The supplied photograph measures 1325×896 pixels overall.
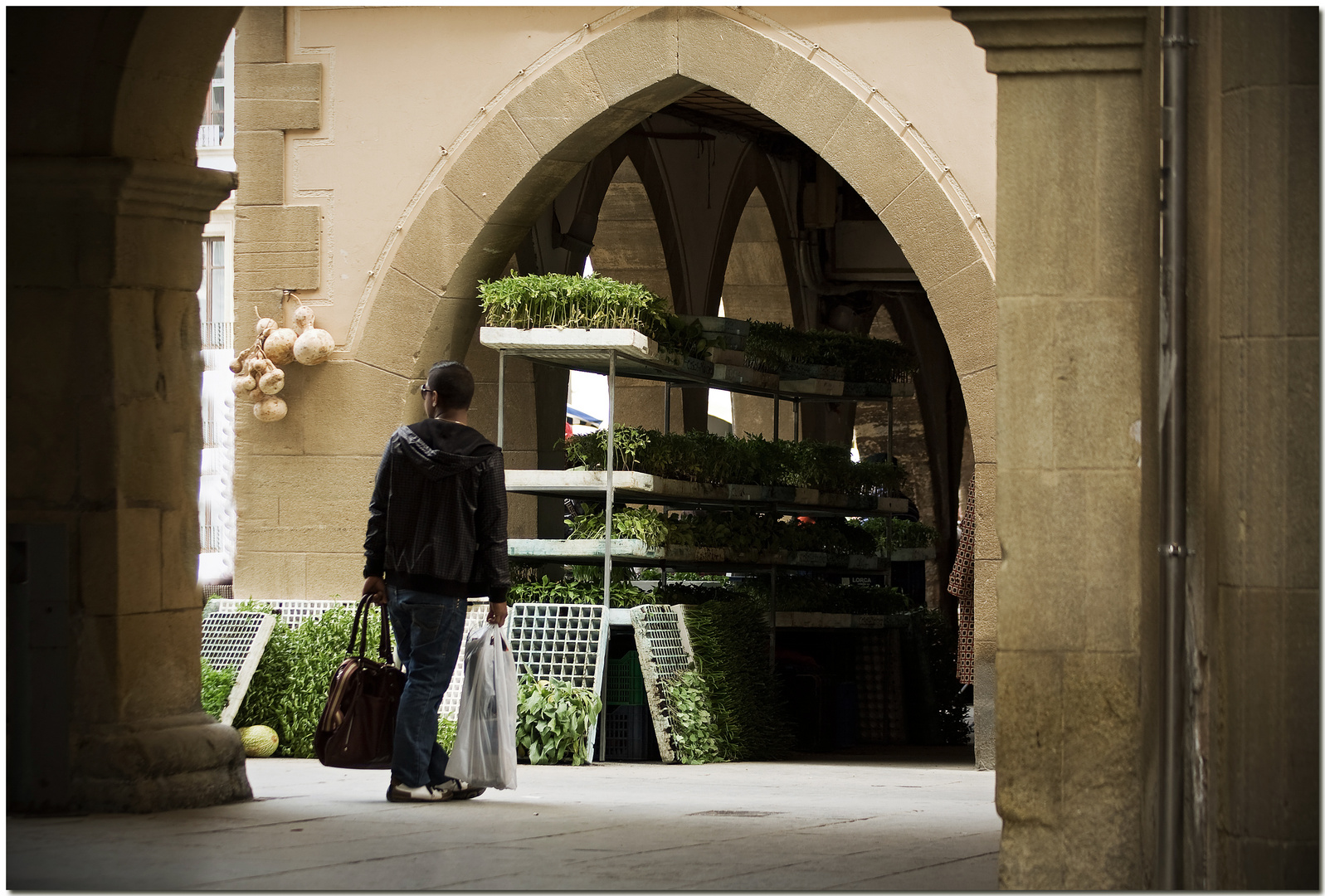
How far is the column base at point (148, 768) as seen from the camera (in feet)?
19.2

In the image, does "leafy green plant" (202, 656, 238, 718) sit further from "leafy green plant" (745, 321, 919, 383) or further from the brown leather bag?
"leafy green plant" (745, 321, 919, 383)

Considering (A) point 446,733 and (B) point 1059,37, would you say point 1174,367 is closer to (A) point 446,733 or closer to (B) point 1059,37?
(B) point 1059,37

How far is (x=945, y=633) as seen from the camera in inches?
517

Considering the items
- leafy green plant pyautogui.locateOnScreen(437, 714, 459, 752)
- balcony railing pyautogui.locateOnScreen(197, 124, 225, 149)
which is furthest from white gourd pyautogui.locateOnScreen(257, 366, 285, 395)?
balcony railing pyautogui.locateOnScreen(197, 124, 225, 149)

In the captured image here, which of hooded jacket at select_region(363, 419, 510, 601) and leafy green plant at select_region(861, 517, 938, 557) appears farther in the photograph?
leafy green plant at select_region(861, 517, 938, 557)

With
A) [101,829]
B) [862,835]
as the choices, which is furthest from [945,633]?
[101,829]

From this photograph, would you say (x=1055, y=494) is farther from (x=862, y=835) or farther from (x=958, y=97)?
(x=958, y=97)

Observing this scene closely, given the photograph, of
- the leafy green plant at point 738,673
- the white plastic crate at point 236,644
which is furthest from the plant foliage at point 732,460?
the white plastic crate at point 236,644

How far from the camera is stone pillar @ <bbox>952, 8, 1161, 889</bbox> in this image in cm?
443

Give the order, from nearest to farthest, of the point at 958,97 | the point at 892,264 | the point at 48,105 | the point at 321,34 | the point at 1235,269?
the point at 1235,269
the point at 48,105
the point at 958,97
the point at 321,34
the point at 892,264

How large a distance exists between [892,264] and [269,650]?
8.62 metres

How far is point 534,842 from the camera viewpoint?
5.25 m

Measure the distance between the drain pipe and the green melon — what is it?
5.57 meters

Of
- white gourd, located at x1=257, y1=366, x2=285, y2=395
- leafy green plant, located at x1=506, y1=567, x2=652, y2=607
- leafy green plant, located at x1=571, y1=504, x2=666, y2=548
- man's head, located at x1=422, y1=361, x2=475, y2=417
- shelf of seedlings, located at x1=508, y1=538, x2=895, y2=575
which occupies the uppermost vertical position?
white gourd, located at x1=257, y1=366, x2=285, y2=395
